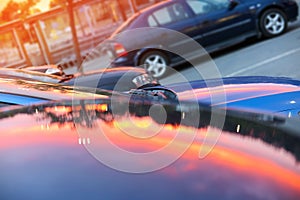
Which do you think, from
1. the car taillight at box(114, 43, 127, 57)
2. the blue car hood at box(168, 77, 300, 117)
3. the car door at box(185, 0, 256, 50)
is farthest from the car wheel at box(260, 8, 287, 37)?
the blue car hood at box(168, 77, 300, 117)

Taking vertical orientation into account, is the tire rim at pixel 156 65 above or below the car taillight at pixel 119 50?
below

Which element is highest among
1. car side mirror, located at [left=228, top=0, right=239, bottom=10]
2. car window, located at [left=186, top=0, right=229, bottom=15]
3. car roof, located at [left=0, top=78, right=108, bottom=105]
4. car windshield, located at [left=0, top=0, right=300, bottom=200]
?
car window, located at [left=186, top=0, right=229, bottom=15]

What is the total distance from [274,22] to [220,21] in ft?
4.08

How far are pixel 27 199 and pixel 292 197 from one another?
0.78 meters

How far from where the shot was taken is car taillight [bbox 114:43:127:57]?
8.62 meters

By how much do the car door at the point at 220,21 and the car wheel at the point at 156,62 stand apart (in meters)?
0.91

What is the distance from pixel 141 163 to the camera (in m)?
1.45

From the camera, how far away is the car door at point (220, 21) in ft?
28.9

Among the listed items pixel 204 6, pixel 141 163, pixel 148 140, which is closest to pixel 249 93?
pixel 148 140

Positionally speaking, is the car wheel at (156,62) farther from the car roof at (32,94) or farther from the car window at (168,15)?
the car roof at (32,94)

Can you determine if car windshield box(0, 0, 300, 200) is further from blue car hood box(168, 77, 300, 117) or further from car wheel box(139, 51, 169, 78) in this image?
car wheel box(139, 51, 169, 78)

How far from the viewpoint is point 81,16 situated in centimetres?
1967

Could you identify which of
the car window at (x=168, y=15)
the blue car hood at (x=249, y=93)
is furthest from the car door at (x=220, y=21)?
the blue car hood at (x=249, y=93)

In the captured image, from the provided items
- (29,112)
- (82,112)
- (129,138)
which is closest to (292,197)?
(129,138)
